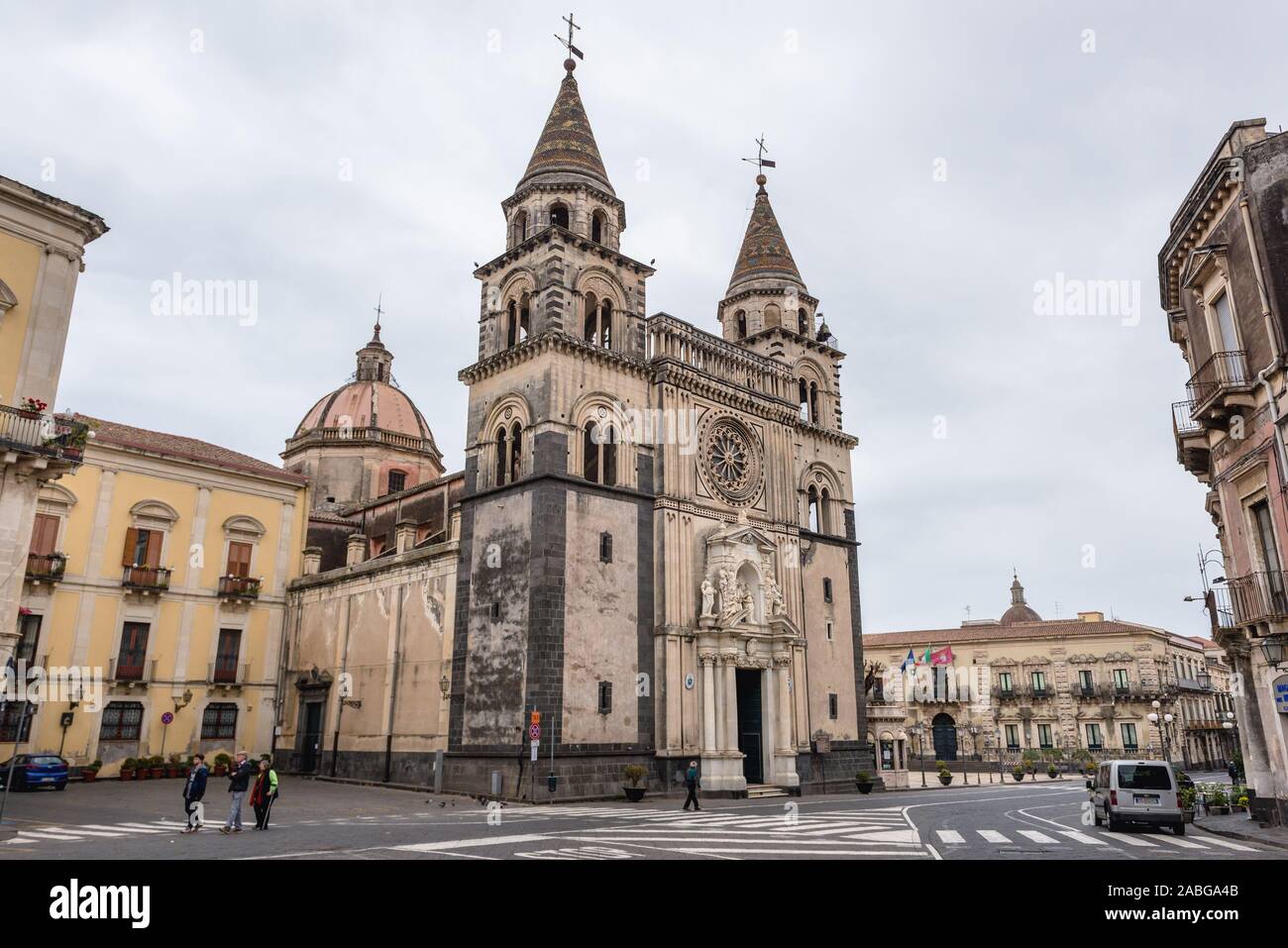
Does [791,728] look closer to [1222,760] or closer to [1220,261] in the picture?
[1220,261]

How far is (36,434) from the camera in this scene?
19109mm

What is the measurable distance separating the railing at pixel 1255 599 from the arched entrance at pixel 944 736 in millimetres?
51328

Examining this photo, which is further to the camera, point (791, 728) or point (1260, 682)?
point (791, 728)

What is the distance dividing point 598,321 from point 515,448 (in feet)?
20.2

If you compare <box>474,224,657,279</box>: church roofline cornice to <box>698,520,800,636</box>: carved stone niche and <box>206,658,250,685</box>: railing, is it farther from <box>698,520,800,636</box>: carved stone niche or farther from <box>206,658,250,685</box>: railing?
<box>206,658,250,685</box>: railing

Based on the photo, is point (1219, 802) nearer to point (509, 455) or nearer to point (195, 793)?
point (509, 455)

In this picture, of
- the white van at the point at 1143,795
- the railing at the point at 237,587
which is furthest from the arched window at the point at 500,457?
the white van at the point at 1143,795

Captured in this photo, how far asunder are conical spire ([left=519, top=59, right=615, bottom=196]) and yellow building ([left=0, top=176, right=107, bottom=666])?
60.6 ft

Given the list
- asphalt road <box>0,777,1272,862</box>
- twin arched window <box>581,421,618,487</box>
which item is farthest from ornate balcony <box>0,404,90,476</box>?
twin arched window <box>581,421,618,487</box>

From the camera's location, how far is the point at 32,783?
95.9 ft

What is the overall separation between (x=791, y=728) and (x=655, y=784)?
7.09 m

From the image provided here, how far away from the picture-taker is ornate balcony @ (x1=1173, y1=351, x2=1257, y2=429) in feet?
69.5
